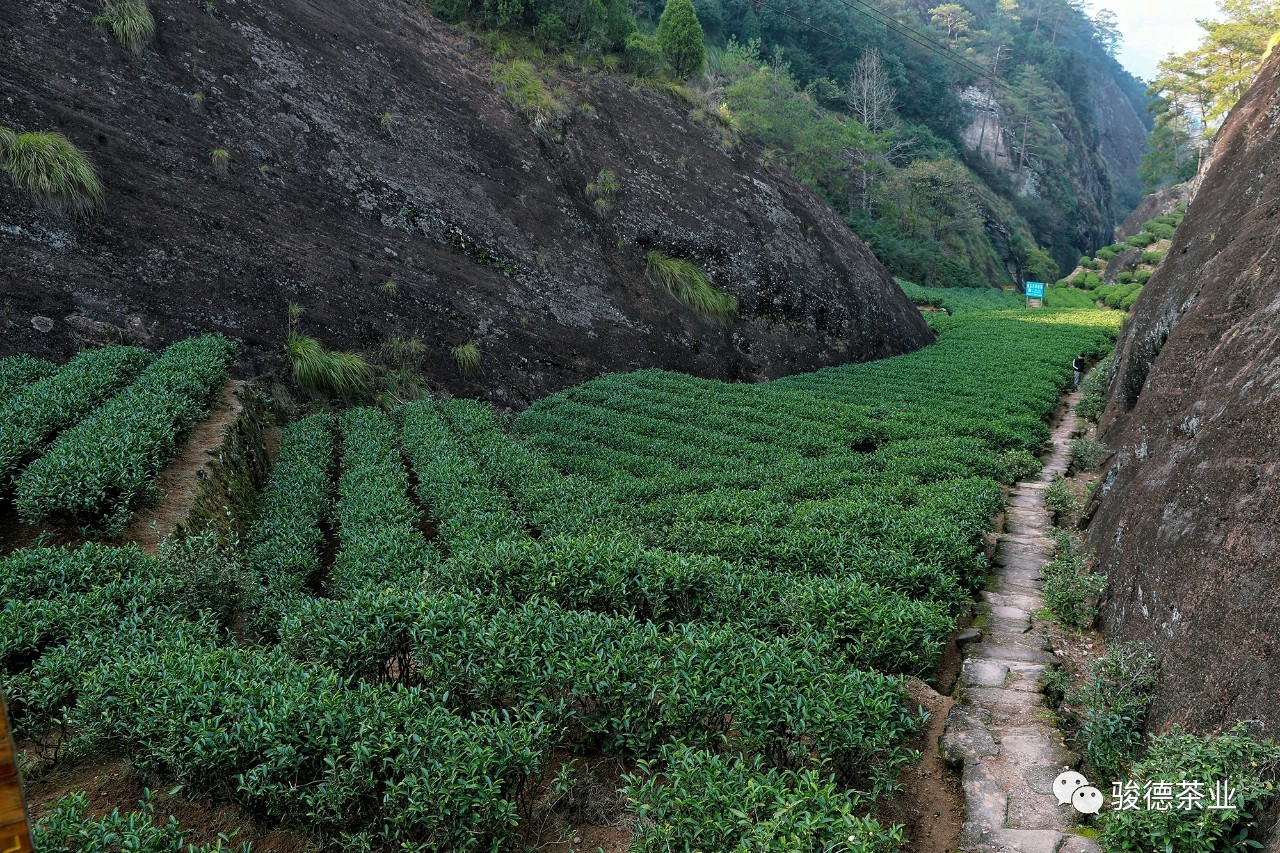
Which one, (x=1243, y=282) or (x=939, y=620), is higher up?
(x=1243, y=282)

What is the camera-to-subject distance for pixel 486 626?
4.80 metres

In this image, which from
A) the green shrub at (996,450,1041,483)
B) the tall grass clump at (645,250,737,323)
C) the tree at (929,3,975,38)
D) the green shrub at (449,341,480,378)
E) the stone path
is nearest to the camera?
the stone path

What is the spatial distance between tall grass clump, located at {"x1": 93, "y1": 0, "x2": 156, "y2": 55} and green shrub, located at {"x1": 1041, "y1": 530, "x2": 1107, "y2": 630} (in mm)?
19584

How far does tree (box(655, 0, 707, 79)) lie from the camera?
1039 inches

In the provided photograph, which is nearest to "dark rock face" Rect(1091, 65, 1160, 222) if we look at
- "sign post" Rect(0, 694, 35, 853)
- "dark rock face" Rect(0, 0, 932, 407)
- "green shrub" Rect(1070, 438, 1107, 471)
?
"dark rock face" Rect(0, 0, 932, 407)

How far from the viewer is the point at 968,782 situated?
4293 millimetres

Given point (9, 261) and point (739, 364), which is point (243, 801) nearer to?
point (9, 261)

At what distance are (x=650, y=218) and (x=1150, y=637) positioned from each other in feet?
62.8

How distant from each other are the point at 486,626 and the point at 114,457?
5.03 metres

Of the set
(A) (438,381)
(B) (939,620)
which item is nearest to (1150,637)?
(B) (939,620)

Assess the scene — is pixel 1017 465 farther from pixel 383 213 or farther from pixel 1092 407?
pixel 383 213

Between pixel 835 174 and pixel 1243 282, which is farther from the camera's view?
pixel 835 174

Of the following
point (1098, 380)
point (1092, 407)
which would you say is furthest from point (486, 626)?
point (1098, 380)

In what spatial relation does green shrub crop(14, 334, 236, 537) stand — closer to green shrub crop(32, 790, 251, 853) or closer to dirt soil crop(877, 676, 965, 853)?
green shrub crop(32, 790, 251, 853)
